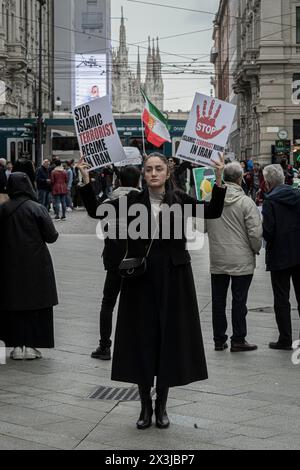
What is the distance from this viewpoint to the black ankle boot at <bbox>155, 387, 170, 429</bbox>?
6.30m

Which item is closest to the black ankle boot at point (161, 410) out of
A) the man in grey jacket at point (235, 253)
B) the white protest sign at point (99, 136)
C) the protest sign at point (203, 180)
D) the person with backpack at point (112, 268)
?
the person with backpack at point (112, 268)

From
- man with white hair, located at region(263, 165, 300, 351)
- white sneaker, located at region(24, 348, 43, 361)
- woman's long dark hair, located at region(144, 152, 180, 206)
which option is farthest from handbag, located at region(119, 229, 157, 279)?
man with white hair, located at region(263, 165, 300, 351)

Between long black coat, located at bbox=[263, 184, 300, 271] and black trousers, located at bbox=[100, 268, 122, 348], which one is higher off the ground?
long black coat, located at bbox=[263, 184, 300, 271]

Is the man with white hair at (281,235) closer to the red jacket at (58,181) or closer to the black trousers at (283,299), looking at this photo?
the black trousers at (283,299)

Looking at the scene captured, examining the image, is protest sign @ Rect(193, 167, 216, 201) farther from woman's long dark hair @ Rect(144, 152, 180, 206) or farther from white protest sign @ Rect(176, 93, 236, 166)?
woman's long dark hair @ Rect(144, 152, 180, 206)

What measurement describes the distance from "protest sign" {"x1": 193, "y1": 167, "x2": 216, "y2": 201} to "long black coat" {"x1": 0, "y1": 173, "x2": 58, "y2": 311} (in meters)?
9.57

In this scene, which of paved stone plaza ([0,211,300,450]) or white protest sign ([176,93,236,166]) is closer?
paved stone plaza ([0,211,300,450])

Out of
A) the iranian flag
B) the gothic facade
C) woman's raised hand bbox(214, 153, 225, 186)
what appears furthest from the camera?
the gothic facade

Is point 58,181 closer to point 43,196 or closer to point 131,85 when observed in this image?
point 43,196

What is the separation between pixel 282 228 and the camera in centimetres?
957

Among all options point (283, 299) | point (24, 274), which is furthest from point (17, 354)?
point (283, 299)

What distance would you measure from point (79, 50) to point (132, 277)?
106020 mm
